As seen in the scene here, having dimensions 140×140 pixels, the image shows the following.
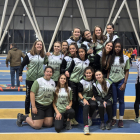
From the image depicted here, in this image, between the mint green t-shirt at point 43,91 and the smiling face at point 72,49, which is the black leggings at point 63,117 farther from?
the smiling face at point 72,49

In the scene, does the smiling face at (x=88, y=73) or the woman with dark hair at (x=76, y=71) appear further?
the woman with dark hair at (x=76, y=71)

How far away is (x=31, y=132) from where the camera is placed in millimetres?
4340

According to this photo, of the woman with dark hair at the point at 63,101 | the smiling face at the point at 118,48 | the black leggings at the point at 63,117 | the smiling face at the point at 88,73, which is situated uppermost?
the smiling face at the point at 118,48

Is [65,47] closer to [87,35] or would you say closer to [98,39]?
[87,35]

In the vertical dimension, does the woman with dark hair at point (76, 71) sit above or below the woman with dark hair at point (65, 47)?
below

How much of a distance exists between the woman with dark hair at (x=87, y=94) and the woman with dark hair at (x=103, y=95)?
14cm

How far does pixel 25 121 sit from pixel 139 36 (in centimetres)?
2491

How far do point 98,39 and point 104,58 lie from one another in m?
0.61

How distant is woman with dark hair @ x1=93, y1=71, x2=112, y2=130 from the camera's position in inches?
178

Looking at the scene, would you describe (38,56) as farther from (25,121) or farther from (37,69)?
(25,121)

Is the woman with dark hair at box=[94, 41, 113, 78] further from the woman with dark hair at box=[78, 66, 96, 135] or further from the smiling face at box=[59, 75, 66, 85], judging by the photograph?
the smiling face at box=[59, 75, 66, 85]

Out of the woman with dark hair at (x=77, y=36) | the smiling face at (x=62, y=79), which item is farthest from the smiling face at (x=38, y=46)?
the smiling face at (x=62, y=79)

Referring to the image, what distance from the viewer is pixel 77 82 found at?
4859 mm

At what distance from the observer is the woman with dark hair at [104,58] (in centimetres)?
469
